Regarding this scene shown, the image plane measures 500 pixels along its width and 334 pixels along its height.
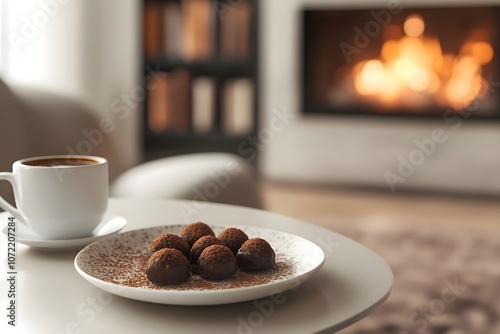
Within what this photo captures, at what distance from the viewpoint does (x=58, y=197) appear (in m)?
0.81

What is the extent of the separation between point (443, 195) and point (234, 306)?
2.55 metres

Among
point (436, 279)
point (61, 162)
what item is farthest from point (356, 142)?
point (61, 162)

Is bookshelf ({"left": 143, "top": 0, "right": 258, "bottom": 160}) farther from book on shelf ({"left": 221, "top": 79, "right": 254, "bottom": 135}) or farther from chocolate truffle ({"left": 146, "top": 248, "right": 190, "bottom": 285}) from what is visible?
chocolate truffle ({"left": 146, "top": 248, "right": 190, "bottom": 285})

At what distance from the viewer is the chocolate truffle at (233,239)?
74cm

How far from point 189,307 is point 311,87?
2654 mm

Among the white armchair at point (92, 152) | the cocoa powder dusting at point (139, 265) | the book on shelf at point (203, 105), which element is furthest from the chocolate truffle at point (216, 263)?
the book on shelf at point (203, 105)

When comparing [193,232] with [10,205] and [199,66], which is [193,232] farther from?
[199,66]

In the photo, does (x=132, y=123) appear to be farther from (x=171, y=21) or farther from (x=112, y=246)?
(x=112, y=246)

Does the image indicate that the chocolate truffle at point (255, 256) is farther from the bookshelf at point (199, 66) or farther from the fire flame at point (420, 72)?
the bookshelf at point (199, 66)

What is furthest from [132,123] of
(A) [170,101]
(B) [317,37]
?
(B) [317,37]

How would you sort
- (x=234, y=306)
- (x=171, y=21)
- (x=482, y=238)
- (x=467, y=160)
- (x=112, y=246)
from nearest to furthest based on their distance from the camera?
(x=234, y=306)
(x=112, y=246)
(x=482, y=238)
(x=467, y=160)
(x=171, y=21)

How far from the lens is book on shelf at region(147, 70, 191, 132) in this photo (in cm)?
347

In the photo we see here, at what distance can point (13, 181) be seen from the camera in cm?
82

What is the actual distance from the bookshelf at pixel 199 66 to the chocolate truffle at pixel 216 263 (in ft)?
8.71
